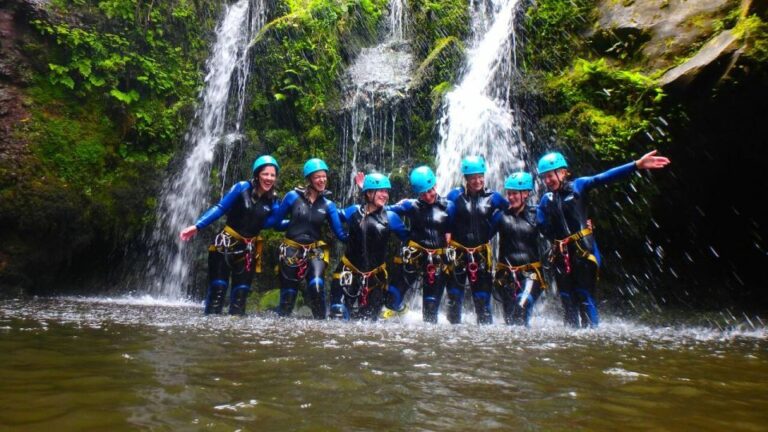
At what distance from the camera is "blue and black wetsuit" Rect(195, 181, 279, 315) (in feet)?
23.8

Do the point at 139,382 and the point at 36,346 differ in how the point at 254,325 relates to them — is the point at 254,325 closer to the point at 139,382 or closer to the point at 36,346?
the point at 36,346

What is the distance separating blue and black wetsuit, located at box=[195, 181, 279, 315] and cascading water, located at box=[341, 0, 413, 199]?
2.88 metres

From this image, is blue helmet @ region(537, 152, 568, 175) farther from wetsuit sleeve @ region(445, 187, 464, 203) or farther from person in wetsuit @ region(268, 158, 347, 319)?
person in wetsuit @ region(268, 158, 347, 319)

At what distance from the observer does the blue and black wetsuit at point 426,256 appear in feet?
23.3

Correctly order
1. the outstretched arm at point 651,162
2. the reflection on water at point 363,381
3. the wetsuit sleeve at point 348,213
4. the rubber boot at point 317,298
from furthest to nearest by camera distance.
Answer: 1. the wetsuit sleeve at point 348,213
2. the rubber boot at point 317,298
3. the outstretched arm at point 651,162
4. the reflection on water at point 363,381

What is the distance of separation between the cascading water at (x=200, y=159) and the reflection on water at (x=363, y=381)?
18.1 ft

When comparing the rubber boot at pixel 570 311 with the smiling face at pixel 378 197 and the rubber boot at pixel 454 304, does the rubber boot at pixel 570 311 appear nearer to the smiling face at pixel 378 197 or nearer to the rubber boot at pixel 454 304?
the rubber boot at pixel 454 304

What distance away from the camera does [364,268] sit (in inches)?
287

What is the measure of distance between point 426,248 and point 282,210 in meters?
2.15

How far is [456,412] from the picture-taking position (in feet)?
7.78

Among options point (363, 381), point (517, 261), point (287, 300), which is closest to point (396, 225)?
point (517, 261)

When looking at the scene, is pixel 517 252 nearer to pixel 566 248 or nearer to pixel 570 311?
pixel 566 248

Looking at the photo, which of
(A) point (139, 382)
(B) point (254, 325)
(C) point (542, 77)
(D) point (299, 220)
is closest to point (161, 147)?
(D) point (299, 220)

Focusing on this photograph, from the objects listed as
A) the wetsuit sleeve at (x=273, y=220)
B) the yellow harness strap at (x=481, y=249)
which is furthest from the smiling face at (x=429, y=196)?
the wetsuit sleeve at (x=273, y=220)
